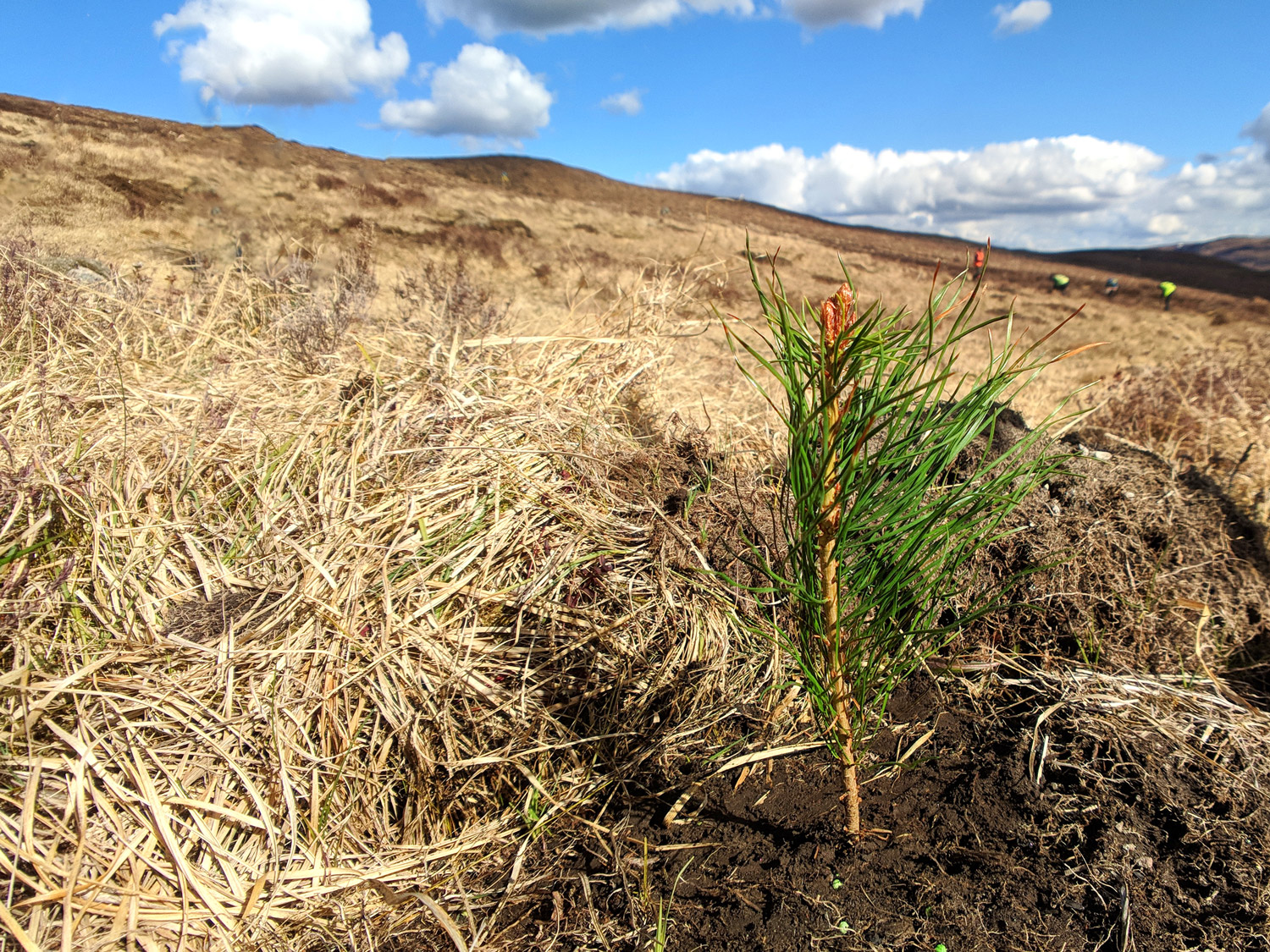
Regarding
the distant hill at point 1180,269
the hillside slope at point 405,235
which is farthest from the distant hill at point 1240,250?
the hillside slope at point 405,235

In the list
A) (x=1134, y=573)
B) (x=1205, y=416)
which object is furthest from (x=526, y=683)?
(x=1205, y=416)

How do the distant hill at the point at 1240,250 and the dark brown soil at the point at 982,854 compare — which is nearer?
the dark brown soil at the point at 982,854

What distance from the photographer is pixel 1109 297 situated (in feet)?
83.0

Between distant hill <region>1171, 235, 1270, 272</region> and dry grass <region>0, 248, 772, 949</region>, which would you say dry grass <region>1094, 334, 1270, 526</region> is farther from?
distant hill <region>1171, 235, 1270, 272</region>

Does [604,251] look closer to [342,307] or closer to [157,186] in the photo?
[157,186]

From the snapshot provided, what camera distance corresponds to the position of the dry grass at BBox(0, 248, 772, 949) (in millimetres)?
1531

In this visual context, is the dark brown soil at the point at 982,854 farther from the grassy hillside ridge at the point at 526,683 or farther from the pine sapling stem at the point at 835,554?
the pine sapling stem at the point at 835,554

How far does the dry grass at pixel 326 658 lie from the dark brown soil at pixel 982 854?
0.20m

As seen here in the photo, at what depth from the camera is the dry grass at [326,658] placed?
1531 millimetres

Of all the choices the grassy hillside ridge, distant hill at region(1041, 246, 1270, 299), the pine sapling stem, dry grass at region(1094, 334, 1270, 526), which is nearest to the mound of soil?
the grassy hillside ridge

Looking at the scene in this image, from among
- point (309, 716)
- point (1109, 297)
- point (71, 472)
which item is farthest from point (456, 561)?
point (1109, 297)

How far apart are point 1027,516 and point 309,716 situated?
238 centimetres

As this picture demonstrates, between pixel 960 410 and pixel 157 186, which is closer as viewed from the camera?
pixel 960 410

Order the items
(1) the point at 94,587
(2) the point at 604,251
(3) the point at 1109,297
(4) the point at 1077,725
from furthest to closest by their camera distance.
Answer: (3) the point at 1109,297
(2) the point at 604,251
(1) the point at 94,587
(4) the point at 1077,725
